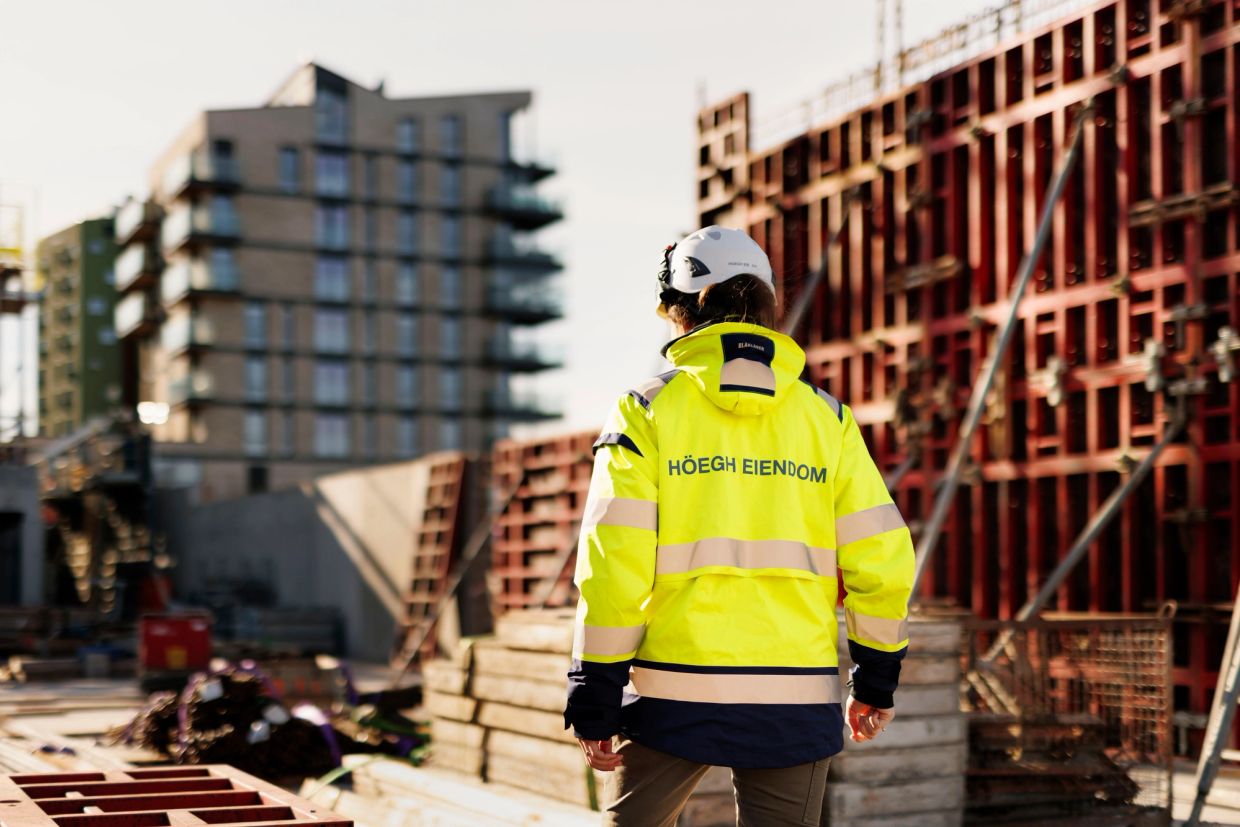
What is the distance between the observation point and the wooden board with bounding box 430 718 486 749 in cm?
893

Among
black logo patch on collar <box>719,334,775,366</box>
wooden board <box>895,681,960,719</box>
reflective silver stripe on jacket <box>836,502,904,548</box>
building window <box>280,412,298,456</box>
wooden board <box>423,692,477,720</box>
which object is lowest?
wooden board <box>423,692,477,720</box>

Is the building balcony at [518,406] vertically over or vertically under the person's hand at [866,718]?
over

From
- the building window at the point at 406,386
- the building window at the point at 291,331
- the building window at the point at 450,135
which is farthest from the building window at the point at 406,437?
the building window at the point at 450,135

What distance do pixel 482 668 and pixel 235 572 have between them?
2707cm

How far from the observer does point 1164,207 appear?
1088 centimetres

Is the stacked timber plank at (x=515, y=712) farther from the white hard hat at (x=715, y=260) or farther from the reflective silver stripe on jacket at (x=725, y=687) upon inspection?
the white hard hat at (x=715, y=260)

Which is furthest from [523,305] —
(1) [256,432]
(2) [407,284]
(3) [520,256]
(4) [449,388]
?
(1) [256,432]

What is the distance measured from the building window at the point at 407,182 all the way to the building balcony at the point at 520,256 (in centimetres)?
401

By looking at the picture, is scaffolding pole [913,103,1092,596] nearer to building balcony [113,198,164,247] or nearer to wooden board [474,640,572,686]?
wooden board [474,640,572,686]

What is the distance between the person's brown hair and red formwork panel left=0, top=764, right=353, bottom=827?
232cm

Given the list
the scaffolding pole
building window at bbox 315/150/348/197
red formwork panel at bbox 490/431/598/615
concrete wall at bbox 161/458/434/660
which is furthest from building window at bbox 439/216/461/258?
the scaffolding pole

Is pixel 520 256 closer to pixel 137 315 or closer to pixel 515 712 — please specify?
pixel 137 315

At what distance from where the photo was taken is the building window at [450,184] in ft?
208

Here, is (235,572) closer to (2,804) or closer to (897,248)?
(897,248)
